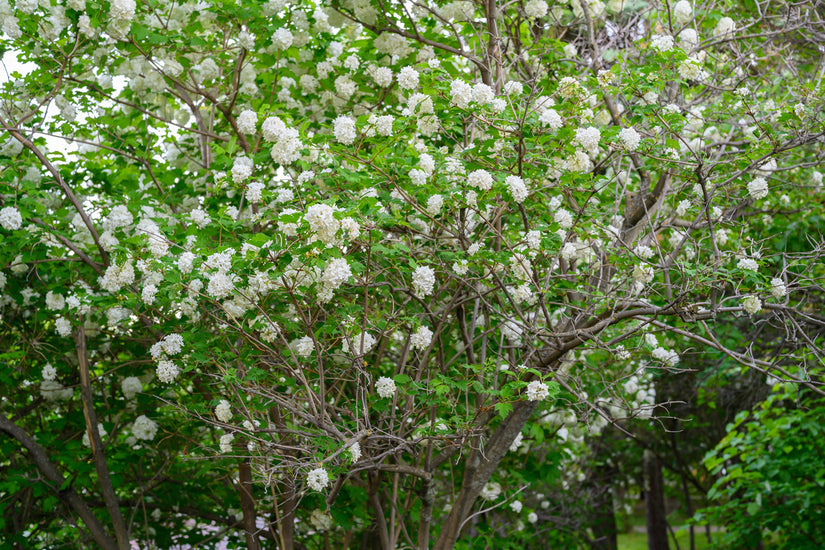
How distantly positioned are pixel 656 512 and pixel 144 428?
10.7m

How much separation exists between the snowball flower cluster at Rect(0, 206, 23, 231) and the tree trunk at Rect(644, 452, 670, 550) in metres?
11.2

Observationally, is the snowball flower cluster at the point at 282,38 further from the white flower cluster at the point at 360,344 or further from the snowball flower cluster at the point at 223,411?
the snowball flower cluster at the point at 223,411

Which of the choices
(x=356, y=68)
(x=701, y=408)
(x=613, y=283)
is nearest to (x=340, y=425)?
(x=613, y=283)

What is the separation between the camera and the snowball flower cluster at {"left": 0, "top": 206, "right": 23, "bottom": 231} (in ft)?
13.8

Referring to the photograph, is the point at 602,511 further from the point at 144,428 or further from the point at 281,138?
the point at 281,138

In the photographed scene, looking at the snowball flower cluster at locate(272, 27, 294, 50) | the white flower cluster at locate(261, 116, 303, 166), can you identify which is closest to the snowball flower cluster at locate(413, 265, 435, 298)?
the white flower cluster at locate(261, 116, 303, 166)

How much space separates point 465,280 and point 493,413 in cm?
108

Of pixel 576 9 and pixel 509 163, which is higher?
pixel 576 9

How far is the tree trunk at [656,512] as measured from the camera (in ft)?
42.5

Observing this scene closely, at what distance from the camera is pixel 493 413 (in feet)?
14.8

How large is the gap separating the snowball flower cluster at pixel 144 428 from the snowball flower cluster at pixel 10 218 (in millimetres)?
1561

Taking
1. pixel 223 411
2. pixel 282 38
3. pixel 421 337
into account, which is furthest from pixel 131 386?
pixel 282 38

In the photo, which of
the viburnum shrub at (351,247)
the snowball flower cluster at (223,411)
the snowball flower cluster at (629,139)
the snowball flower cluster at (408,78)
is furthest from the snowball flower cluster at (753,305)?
the snowball flower cluster at (223,411)

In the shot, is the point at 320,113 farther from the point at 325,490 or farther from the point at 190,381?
the point at 325,490
